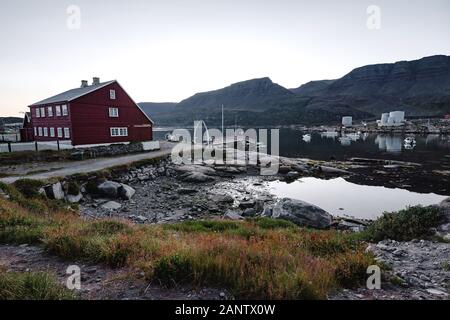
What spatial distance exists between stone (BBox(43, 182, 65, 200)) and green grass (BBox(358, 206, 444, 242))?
17693 millimetres

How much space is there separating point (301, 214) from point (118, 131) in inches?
1209

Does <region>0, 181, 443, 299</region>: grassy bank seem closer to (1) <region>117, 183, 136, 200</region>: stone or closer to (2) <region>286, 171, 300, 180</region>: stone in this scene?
(1) <region>117, 183, 136, 200</region>: stone

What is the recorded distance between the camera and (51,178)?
18094 millimetres

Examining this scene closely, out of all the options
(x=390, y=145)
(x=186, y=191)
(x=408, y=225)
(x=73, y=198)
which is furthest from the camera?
(x=390, y=145)

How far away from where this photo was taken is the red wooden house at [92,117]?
1326 inches

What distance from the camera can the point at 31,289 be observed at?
4.89m

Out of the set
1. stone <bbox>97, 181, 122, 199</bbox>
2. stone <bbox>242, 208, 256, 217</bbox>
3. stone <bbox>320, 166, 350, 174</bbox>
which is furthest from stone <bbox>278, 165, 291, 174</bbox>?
stone <bbox>97, 181, 122, 199</bbox>

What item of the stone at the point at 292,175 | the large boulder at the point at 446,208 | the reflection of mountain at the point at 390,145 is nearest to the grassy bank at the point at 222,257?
the large boulder at the point at 446,208

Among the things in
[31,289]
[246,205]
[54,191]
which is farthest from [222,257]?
[246,205]

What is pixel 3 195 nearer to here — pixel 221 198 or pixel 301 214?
pixel 221 198

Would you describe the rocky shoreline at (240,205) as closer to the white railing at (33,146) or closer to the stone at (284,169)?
the stone at (284,169)

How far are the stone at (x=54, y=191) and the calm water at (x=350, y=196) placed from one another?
18.8 m

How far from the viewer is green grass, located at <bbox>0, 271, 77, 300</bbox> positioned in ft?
15.4
